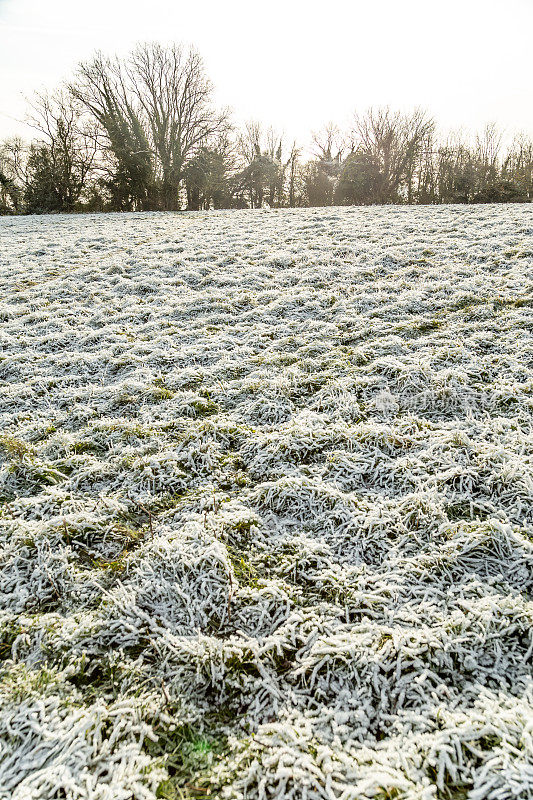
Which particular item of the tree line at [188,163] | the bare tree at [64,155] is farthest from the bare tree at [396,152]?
the bare tree at [64,155]

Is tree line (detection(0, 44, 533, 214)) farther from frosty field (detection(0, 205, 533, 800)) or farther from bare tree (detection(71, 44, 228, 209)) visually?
frosty field (detection(0, 205, 533, 800))

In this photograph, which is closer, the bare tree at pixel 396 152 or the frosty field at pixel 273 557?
the frosty field at pixel 273 557

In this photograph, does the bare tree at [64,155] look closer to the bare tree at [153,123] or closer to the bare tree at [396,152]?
the bare tree at [153,123]

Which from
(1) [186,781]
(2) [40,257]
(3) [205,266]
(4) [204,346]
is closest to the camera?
(1) [186,781]

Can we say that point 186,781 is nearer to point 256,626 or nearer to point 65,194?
point 256,626

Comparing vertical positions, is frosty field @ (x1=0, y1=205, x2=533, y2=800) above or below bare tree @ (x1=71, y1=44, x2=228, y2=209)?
below

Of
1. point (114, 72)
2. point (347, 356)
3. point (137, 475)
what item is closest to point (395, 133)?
point (114, 72)

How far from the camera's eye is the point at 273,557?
266 cm

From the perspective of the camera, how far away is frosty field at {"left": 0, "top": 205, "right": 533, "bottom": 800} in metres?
1.70

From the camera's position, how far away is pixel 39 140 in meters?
22.8

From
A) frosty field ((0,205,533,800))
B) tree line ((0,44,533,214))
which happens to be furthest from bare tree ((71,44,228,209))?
frosty field ((0,205,533,800))

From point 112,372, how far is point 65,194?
22879mm

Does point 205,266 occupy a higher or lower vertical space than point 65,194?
lower

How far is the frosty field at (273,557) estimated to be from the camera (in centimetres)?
170
